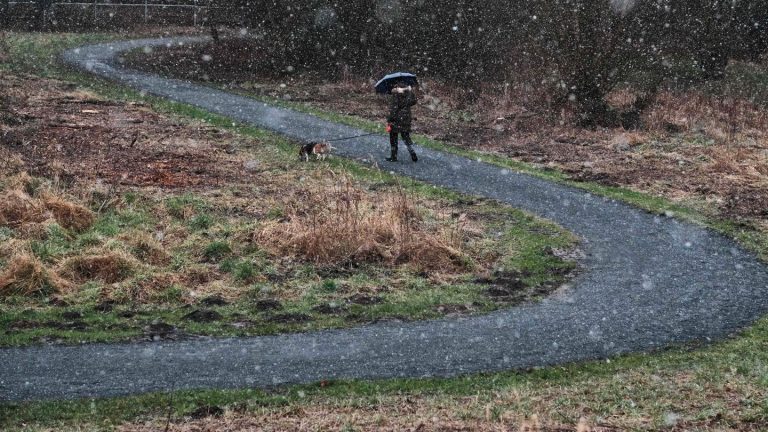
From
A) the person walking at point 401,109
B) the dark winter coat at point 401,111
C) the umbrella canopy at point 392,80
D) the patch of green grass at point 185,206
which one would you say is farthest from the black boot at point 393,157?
the patch of green grass at point 185,206

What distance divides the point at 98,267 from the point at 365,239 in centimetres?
332

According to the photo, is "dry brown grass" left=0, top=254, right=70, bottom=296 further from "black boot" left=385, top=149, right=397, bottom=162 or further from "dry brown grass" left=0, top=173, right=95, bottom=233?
"black boot" left=385, top=149, right=397, bottom=162

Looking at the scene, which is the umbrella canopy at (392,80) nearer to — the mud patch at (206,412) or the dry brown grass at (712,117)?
the dry brown grass at (712,117)

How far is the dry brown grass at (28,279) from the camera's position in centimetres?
969

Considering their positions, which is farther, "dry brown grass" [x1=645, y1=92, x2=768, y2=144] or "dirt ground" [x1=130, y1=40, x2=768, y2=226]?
"dry brown grass" [x1=645, y1=92, x2=768, y2=144]

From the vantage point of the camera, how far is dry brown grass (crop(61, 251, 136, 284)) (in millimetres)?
10234

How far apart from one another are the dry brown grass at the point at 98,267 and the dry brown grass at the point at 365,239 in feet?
6.19

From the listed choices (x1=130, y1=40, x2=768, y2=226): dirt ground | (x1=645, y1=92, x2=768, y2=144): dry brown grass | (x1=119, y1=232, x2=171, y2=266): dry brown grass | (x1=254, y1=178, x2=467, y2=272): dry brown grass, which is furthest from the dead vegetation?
(x1=645, y1=92, x2=768, y2=144): dry brown grass

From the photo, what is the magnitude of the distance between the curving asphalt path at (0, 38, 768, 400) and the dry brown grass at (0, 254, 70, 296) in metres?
1.69

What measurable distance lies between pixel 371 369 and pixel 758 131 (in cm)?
1504

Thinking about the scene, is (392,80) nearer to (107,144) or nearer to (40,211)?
(107,144)

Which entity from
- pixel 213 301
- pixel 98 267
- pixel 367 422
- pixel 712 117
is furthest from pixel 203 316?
pixel 712 117

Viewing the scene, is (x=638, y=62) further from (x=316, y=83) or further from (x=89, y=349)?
(x=89, y=349)

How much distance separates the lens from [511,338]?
870cm
